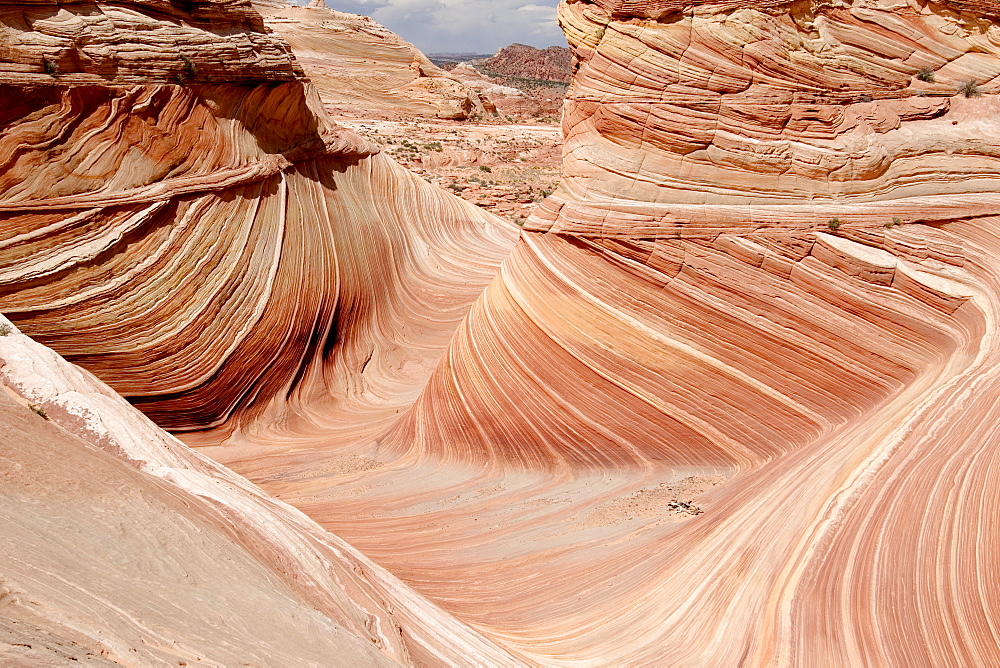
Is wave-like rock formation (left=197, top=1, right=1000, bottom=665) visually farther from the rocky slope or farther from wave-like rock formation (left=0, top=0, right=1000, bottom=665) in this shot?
the rocky slope

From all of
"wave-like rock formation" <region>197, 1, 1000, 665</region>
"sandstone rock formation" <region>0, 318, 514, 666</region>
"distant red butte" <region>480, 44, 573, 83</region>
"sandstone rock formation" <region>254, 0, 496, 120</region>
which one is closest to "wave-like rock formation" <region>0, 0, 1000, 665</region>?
"wave-like rock formation" <region>197, 1, 1000, 665</region>

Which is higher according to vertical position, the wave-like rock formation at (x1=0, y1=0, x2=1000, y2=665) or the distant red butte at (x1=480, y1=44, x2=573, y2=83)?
the distant red butte at (x1=480, y1=44, x2=573, y2=83)

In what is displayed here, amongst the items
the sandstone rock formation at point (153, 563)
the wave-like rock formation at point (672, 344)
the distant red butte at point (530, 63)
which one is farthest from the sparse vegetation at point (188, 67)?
the distant red butte at point (530, 63)

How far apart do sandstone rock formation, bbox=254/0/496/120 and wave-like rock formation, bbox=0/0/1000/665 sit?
20.8 metres

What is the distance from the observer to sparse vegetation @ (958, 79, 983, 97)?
5879 mm

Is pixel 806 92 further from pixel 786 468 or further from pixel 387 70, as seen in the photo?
pixel 387 70

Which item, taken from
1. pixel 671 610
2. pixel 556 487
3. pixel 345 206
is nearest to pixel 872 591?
pixel 671 610

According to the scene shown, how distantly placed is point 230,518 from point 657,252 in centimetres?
358

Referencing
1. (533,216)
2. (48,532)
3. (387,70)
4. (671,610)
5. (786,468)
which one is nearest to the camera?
(48,532)

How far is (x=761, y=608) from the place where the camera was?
11.8 ft

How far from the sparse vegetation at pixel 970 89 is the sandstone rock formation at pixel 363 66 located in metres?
23.8

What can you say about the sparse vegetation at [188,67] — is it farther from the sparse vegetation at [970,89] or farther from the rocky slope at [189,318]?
the sparse vegetation at [970,89]

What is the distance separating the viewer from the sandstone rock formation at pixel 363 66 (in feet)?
91.9

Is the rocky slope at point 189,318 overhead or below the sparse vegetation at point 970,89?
below
